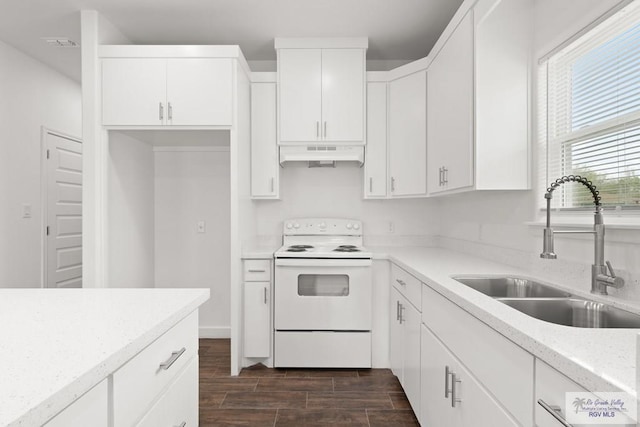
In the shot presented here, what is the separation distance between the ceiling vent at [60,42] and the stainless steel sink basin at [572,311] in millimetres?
3817

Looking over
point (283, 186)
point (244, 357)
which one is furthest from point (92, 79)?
point (244, 357)

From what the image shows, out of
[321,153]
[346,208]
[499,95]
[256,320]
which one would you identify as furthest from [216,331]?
[499,95]

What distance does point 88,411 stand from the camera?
0.75 metres

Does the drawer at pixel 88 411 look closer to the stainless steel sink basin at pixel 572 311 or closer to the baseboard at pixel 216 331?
the stainless steel sink basin at pixel 572 311

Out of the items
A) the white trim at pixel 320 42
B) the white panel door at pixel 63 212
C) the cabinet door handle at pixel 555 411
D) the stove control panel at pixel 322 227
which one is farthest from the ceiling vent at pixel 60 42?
the cabinet door handle at pixel 555 411

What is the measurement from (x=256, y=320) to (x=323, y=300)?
1.81 feet

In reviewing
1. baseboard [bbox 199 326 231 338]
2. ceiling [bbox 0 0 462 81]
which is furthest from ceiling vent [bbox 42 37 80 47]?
baseboard [bbox 199 326 231 338]

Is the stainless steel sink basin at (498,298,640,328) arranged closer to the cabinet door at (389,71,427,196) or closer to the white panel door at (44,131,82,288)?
the cabinet door at (389,71,427,196)

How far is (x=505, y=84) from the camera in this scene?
2.06 m

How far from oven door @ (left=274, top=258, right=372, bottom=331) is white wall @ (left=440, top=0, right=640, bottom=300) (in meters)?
0.85

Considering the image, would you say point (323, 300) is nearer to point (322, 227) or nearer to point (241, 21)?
point (322, 227)

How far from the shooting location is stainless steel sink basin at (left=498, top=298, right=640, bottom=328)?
134 centimetres

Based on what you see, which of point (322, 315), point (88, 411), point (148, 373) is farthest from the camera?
point (322, 315)

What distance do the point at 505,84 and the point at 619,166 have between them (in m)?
0.77
